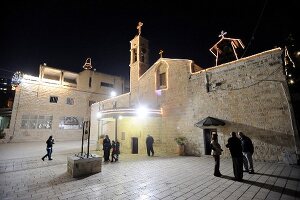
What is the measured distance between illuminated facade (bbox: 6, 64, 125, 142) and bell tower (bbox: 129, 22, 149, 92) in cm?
1498

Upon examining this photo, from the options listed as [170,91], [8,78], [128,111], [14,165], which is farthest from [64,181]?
[8,78]

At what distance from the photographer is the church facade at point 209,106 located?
10.1 meters

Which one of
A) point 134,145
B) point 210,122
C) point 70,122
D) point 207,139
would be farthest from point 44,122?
point 210,122

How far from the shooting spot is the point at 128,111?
49.1 ft

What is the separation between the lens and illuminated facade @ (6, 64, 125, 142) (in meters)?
25.6

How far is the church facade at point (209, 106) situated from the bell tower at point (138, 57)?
0.13 metres

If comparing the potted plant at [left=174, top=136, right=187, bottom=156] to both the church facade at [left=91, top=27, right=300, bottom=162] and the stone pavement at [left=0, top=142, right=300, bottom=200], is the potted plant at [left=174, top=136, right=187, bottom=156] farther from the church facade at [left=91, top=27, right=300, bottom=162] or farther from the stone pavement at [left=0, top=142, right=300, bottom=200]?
the stone pavement at [left=0, top=142, right=300, bottom=200]

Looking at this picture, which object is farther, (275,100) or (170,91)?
(170,91)

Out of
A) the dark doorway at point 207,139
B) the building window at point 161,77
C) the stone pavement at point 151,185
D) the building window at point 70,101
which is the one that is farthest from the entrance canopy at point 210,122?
the building window at point 70,101

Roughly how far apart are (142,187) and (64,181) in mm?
3397

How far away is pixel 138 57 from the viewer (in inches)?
807

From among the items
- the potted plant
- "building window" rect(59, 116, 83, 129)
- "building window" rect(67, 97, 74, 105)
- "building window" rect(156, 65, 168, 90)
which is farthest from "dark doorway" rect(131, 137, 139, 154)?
"building window" rect(67, 97, 74, 105)

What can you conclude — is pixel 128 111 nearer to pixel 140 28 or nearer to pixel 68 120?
pixel 140 28

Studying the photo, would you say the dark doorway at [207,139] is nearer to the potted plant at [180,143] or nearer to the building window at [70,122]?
the potted plant at [180,143]
